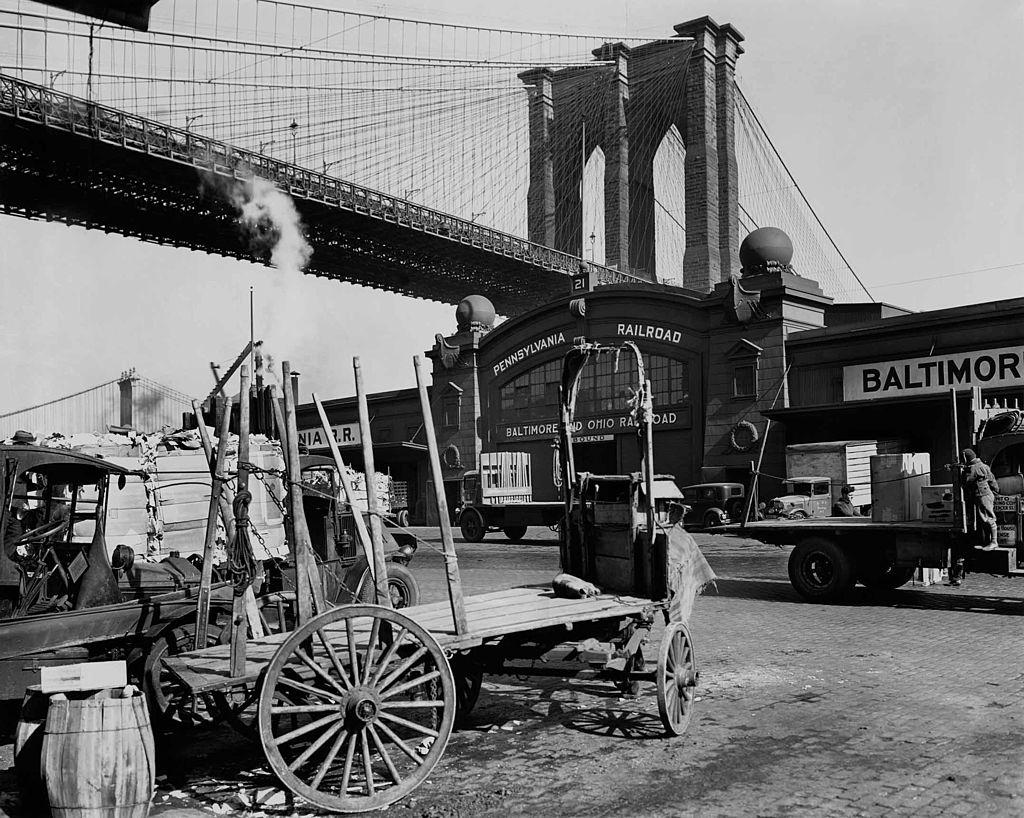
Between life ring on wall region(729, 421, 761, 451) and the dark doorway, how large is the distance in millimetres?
6184

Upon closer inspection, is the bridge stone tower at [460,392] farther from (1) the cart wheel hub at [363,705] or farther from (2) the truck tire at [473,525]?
(1) the cart wheel hub at [363,705]

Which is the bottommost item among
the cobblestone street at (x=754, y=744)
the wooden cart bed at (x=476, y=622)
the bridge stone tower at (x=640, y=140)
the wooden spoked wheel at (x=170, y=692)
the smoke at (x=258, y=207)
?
the cobblestone street at (x=754, y=744)

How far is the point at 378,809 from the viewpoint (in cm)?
553

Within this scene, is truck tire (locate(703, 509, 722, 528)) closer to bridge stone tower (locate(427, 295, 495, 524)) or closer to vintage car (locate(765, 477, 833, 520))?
vintage car (locate(765, 477, 833, 520))

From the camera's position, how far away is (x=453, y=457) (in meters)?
40.4

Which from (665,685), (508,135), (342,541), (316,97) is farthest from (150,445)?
(508,135)

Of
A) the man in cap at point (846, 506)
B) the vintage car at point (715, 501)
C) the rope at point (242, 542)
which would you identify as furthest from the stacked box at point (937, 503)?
the vintage car at point (715, 501)

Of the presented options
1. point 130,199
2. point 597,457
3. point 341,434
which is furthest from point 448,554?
point 341,434

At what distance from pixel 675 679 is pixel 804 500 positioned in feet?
67.2

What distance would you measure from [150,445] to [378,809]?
13.6 meters

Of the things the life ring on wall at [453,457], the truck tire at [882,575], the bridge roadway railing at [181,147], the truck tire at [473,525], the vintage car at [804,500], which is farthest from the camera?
the life ring on wall at [453,457]

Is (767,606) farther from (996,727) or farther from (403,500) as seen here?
(403,500)

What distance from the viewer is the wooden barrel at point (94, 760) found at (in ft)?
16.7

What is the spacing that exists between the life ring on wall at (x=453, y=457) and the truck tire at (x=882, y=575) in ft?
86.2
